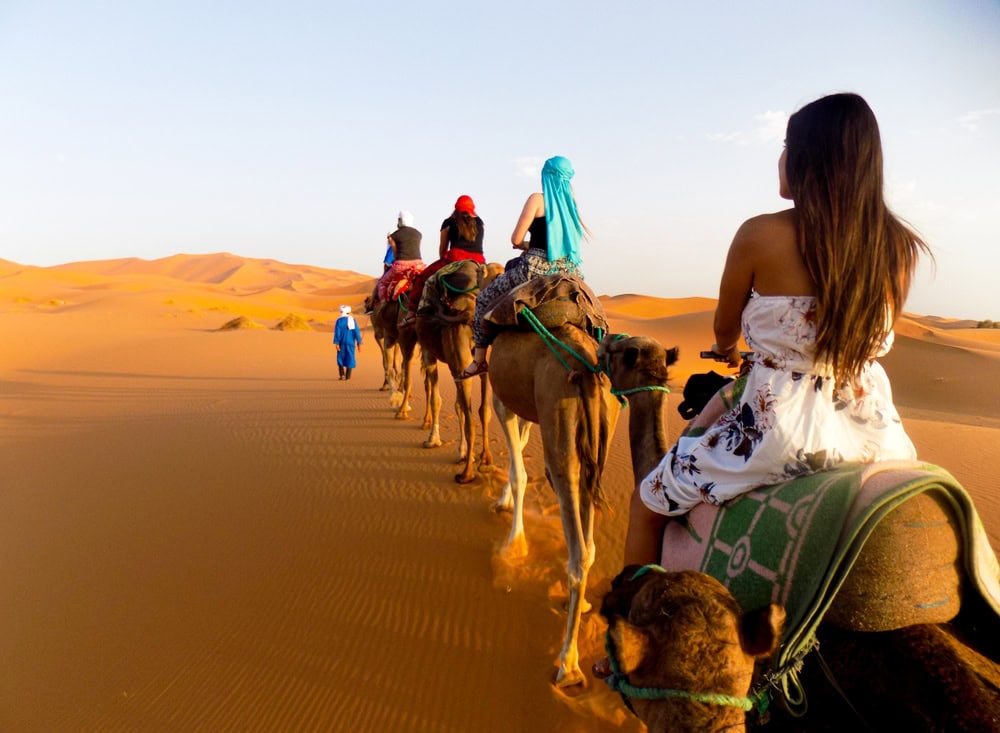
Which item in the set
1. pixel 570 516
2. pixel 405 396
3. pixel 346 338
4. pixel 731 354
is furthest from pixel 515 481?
pixel 346 338

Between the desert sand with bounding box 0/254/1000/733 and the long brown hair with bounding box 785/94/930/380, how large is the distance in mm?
2103

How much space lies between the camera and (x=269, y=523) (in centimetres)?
566

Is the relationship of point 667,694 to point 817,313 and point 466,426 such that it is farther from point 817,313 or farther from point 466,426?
point 466,426

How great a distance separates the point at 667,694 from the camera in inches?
50.3

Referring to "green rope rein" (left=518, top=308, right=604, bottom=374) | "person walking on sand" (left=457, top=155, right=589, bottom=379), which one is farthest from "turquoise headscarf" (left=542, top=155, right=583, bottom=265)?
"green rope rein" (left=518, top=308, right=604, bottom=374)

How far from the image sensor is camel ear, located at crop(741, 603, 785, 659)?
1252mm

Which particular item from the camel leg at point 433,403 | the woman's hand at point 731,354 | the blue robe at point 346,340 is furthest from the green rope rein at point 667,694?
the blue robe at point 346,340

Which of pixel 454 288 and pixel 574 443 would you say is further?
pixel 454 288

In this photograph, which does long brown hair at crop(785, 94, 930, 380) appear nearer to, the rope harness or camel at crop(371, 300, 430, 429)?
the rope harness

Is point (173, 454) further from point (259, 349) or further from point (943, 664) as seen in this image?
point (259, 349)

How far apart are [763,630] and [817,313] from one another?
0.88m

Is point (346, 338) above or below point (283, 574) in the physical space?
above

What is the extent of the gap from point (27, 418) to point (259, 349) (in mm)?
8509

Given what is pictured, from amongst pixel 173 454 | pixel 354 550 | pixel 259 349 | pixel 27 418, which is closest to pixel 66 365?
pixel 259 349
